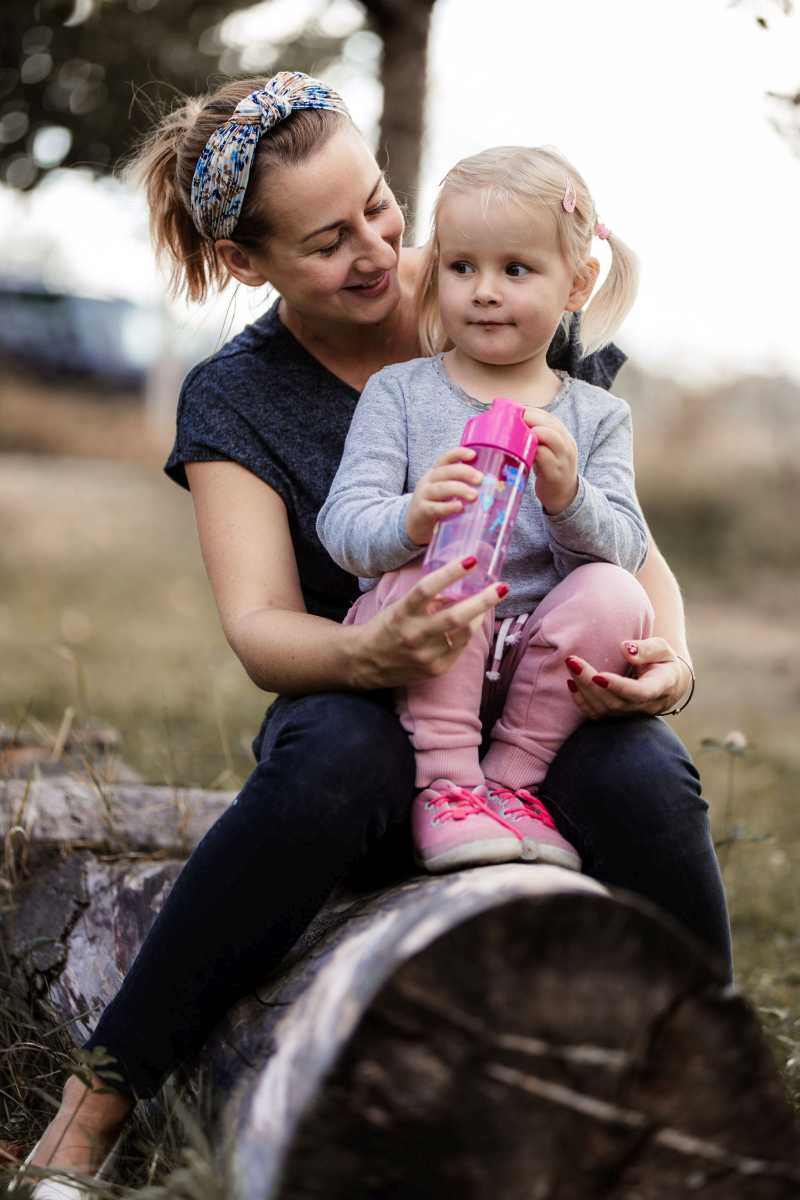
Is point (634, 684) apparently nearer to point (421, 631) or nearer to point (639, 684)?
point (639, 684)

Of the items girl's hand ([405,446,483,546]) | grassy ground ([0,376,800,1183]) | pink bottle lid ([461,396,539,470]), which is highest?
pink bottle lid ([461,396,539,470])

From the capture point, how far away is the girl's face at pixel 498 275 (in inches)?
71.3

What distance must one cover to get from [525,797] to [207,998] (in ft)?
1.61

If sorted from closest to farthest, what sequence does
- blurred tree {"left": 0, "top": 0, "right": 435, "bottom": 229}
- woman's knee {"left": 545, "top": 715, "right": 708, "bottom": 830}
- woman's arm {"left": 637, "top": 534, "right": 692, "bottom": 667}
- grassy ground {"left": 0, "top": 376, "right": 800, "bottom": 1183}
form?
woman's knee {"left": 545, "top": 715, "right": 708, "bottom": 830}
woman's arm {"left": 637, "top": 534, "right": 692, "bottom": 667}
grassy ground {"left": 0, "top": 376, "right": 800, "bottom": 1183}
blurred tree {"left": 0, "top": 0, "right": 435, "bottom": 229}

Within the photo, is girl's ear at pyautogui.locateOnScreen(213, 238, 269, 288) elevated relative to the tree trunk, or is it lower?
lower

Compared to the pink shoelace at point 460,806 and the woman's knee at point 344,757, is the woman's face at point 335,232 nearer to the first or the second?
the woman's knee at point 344,757

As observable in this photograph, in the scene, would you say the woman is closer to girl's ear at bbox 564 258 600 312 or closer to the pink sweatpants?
the pink sweatpants

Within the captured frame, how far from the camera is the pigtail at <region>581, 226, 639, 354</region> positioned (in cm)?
202

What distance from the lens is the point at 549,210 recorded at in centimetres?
183

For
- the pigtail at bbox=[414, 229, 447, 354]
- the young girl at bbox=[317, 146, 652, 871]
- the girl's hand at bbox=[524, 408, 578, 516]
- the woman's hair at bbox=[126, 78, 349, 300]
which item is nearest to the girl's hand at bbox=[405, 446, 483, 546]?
the young girl at bbox=[317, 146, 652, 871]

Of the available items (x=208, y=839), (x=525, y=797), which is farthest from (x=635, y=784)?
(x=208, y=839)

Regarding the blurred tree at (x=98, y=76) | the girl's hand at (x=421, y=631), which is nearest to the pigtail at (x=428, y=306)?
the girl's hand at (x=421, y=631)

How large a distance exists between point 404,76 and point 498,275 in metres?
2.91

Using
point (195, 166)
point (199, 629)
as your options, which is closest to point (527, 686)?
point (195, 166)
